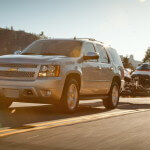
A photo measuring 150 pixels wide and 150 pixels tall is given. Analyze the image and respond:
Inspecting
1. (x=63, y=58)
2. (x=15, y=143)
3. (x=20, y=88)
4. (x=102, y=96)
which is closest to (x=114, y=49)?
(x=102, y=96)

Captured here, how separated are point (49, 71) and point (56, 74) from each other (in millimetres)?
195

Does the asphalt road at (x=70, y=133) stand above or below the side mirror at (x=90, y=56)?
below

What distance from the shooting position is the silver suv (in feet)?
32.5

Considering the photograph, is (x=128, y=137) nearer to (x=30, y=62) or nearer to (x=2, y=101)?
(x=30, y=62)

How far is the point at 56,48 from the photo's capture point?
37.9ft

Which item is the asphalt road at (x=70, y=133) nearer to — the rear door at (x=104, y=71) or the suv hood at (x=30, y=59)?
the suv hood at (x=30, y=59)

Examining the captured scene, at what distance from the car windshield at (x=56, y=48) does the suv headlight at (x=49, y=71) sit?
1.16 metres

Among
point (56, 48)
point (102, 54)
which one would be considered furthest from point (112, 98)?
point (56, 48)

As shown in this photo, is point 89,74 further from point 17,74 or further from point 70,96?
point 17,74

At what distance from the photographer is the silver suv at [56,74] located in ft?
32.5

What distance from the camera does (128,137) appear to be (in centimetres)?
705

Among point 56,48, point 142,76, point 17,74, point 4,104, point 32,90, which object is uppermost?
point 56,48

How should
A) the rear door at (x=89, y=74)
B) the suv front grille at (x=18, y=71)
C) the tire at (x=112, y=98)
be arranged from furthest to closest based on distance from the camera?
the tire at (x=112, y=98) → the rear door at (x=89, y=74) → the suv front grille at (x=18, y=71)

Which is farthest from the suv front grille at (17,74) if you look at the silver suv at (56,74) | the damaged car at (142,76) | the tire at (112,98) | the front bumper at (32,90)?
the damaged car at (142,76)
